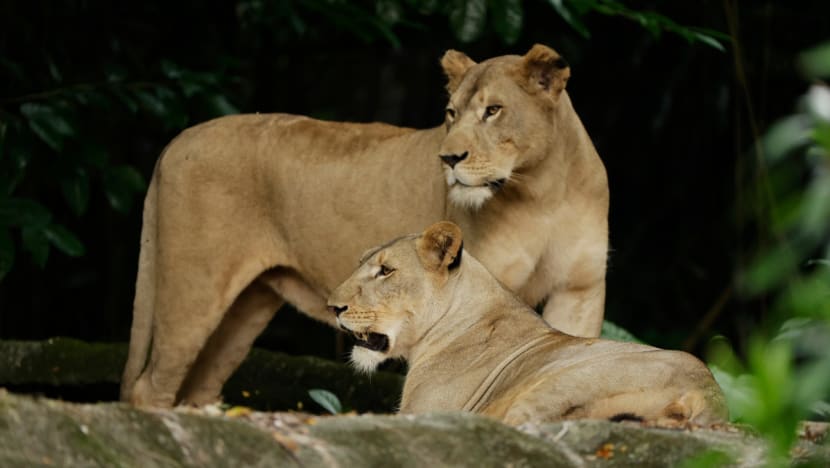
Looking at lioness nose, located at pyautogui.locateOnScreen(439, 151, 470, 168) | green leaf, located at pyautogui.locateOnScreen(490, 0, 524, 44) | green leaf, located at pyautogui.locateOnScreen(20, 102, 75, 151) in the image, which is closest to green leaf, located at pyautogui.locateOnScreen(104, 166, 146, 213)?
green leaf, located at pyautogui.locateOnScreen(20, 102, 75, 151)

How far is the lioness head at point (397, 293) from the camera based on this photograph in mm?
4418

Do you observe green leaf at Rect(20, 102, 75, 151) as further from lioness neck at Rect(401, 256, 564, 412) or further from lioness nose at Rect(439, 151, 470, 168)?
lioness neck at Rect(401, 256, 564, 412)

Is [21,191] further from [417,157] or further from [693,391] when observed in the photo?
[693,391]

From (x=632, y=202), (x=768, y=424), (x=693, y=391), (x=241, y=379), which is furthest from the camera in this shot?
(x=632, y=202)

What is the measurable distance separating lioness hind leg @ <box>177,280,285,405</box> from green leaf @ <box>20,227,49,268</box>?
79cm

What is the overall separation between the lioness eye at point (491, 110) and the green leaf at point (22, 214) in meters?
2.34

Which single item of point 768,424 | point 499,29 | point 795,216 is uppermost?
point 795,216

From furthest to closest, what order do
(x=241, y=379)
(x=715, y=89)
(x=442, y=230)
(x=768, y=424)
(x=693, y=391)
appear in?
1. (x=715, y=89)
2. (x=241, y=379)
3. (x=442, y=230)
4. (x=693, y=391)
5. (x=768, y=424)

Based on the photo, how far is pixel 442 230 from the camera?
4.48 meters

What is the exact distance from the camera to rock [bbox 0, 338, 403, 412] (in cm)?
635

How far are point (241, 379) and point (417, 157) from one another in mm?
1848

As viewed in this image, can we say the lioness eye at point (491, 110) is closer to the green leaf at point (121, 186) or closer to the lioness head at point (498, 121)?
the lioness head at point (498, 121)

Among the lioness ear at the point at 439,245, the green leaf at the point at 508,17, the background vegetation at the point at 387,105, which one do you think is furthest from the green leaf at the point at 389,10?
the lioness ear at the point at 439,245

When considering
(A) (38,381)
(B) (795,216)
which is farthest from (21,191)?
(B) (795,216)
